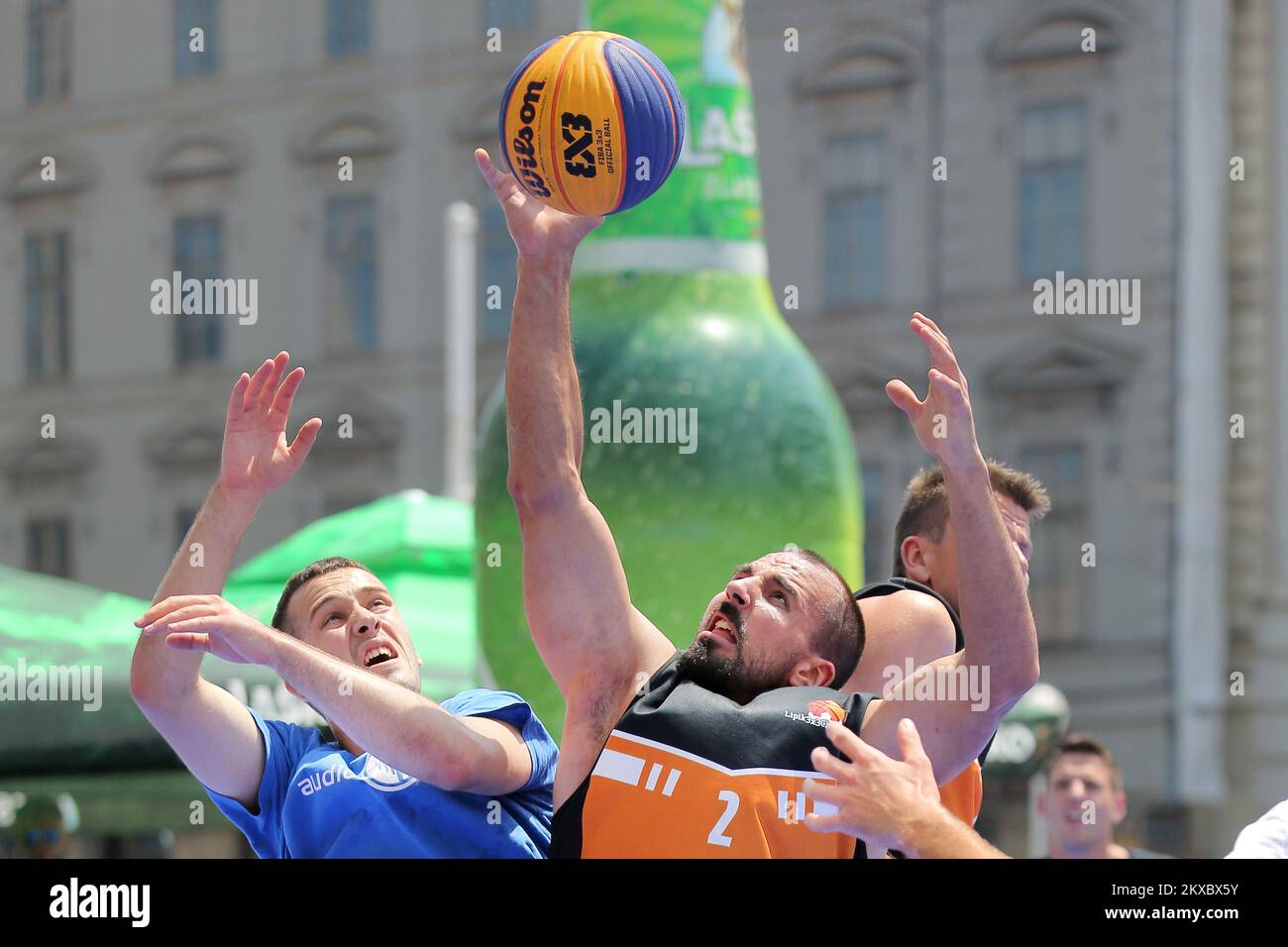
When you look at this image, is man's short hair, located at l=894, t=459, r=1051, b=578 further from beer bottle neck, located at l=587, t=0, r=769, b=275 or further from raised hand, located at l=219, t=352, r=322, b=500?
beer bottle neck, located at l=587, t=0, r=769, b=275

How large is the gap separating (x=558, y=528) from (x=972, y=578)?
803 mm

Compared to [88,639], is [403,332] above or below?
above

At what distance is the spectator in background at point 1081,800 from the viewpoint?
6531mm

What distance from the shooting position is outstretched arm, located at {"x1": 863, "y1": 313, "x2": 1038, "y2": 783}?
332 cm

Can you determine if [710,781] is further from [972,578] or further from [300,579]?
[300,579]

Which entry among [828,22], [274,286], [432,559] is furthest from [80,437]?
[432,559]

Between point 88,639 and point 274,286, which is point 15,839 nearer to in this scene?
point 88,639

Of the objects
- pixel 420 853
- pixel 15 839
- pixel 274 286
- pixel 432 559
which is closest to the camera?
pixel 420 853

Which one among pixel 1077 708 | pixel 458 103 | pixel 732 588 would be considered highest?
pixel 458 103

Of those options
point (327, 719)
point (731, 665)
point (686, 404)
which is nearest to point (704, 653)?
point (731, 665)

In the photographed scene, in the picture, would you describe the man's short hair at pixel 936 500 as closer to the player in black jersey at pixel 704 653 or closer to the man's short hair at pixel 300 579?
the player in black jersey at pixel 704 653

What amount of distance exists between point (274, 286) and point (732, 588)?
2154 centimetres
